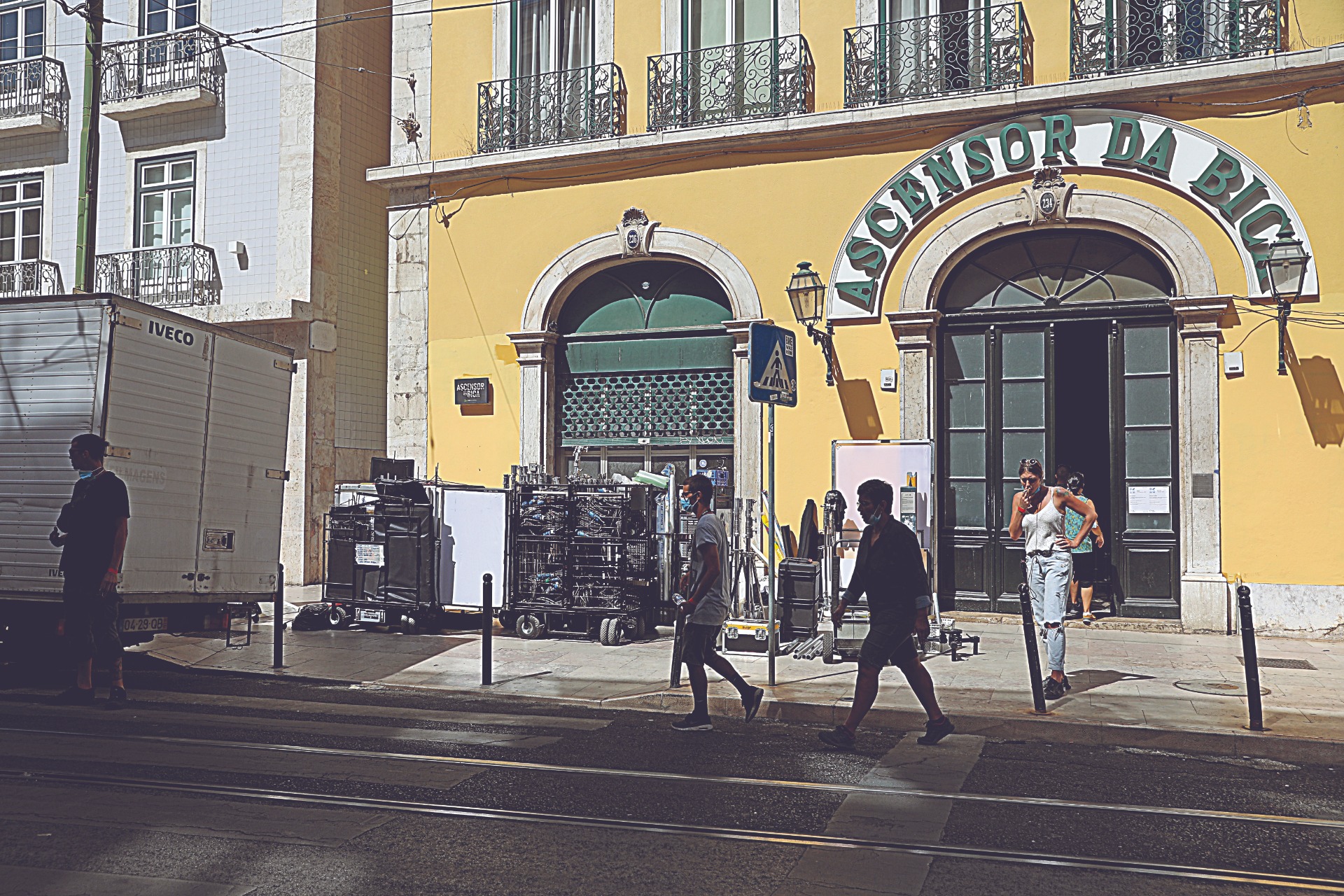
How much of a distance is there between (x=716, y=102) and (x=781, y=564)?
6572 mm

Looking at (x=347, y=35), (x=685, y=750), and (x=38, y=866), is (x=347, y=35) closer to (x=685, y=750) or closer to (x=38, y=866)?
(x=685, y=750)

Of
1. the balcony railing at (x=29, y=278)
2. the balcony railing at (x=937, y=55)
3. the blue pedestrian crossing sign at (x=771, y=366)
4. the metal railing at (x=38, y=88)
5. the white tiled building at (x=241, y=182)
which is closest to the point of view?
the blue pedestrian crossing sign at (x=771, y=366)

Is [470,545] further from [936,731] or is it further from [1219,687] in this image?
[1219,687]

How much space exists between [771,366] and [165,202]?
12625 mm

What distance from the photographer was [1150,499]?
13273 mm

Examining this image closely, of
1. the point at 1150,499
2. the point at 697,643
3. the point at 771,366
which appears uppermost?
the point at 771,366

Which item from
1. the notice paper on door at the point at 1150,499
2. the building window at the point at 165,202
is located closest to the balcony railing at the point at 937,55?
the notice paper on door at the point at 1150,499

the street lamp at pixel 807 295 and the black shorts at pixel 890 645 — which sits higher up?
the street lamp at pixel 807 295

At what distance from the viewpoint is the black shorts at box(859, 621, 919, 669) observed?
7.45m

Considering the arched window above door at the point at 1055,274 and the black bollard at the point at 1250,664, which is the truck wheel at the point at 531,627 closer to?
the arched window above door at the point at 1055,274

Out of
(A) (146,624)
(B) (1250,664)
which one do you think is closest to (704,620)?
(B) (1250,664)

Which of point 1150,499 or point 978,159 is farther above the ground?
point 978,159

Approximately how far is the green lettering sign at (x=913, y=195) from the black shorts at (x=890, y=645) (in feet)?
25.4

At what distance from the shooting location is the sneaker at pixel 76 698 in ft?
29.4
